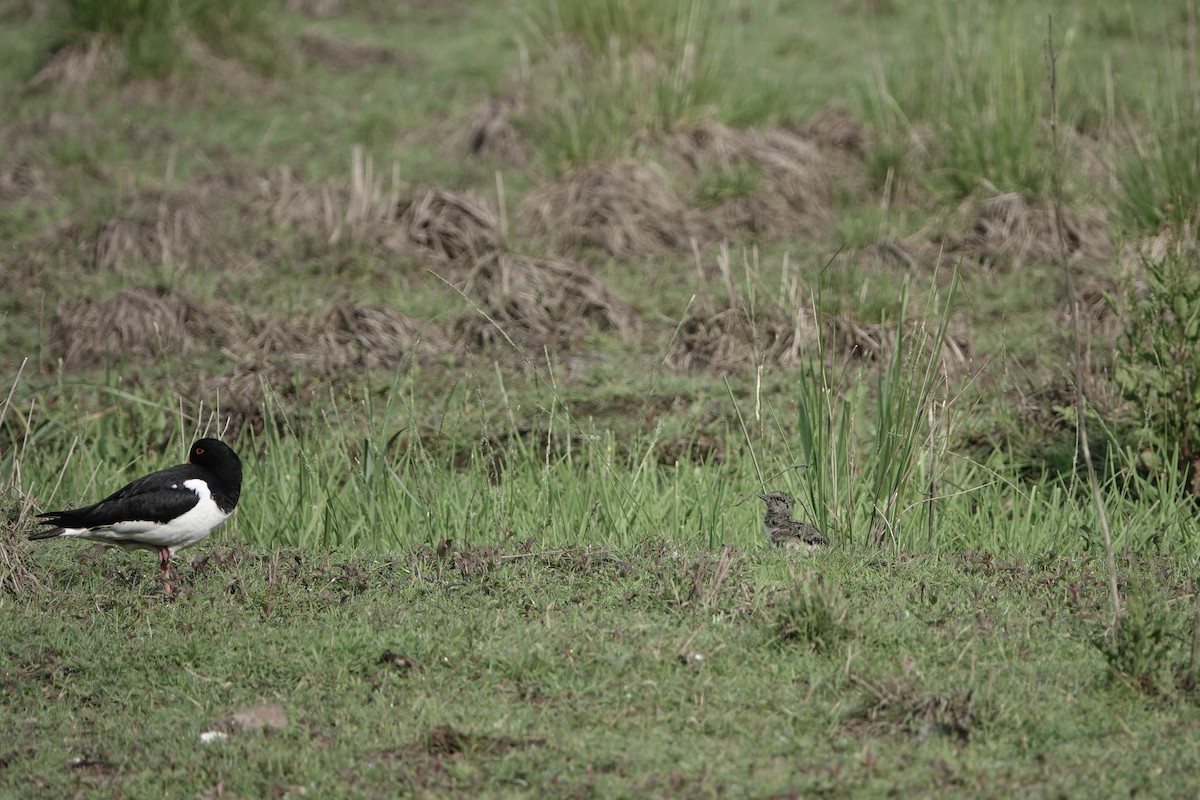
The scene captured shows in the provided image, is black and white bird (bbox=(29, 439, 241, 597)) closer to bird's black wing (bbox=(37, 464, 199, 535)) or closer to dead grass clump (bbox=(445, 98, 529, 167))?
bird's black wing (bbox=(37, 464, 199, 535))

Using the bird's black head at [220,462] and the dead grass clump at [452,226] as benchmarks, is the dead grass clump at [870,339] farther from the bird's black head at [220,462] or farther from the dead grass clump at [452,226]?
the bird's black head at [220,462]

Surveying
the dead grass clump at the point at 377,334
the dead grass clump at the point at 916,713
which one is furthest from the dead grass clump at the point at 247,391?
the dead grass clump at the point at 916,713

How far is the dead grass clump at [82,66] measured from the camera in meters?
11.9

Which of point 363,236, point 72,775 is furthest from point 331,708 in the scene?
point 363,236

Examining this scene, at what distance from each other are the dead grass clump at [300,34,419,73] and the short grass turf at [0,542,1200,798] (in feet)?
27.1

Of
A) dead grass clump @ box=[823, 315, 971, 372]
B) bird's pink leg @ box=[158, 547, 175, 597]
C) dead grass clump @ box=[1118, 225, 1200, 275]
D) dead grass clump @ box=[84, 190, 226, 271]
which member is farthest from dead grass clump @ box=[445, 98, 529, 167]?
bird's pink leg @ box=[158, 547, 175, 597]

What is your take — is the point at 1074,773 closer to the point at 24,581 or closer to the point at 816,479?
the point at 816,479

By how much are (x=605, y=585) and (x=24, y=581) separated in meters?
2.19

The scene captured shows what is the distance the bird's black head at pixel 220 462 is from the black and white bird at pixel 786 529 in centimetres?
207

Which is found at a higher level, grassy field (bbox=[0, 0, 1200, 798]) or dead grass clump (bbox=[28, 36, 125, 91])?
dead grass clump (bbox=[28, 36, 125, 91])

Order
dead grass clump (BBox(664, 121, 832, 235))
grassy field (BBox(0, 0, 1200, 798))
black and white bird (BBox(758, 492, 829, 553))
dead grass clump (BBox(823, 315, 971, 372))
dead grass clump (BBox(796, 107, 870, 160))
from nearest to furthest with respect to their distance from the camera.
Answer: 1. grassy field (BBox(0, 0, 1200, 798))
2. black and white bird (BBox(758, 492, 829, 553))
3. dead grass clump (BBox(823, 315, 971, 372))
4. dead grass clump (BBox(664, 121, 832, 235))
5. dead grass clump (BBox(796, 107, 870, 160))

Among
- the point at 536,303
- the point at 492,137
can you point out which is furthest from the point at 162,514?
the point at 492,137

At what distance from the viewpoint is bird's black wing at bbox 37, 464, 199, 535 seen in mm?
5035

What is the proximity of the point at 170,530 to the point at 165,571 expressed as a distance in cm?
15
